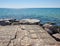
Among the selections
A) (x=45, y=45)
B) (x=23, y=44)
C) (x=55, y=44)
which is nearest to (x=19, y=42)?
(x=23, y=44)

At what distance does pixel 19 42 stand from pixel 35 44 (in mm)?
476

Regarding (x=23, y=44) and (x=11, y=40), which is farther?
(x=11, y=40)

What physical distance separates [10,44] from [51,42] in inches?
46.2

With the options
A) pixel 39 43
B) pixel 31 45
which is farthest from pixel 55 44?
pixel 31 45

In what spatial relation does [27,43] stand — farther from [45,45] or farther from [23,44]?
[45,45]

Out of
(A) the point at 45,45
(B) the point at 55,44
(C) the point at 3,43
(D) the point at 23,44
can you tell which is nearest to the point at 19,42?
(D) the point at 23,44

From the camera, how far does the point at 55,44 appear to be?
3621mm

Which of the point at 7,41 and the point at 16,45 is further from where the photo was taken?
the point at 7,41

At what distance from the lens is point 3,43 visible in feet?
12.0

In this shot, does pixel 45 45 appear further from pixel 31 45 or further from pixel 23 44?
pixel 23 44

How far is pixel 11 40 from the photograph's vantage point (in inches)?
155

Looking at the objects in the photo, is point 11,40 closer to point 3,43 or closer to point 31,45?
point 3,43

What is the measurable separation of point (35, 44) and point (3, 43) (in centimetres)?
90

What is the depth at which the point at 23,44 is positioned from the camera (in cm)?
359
